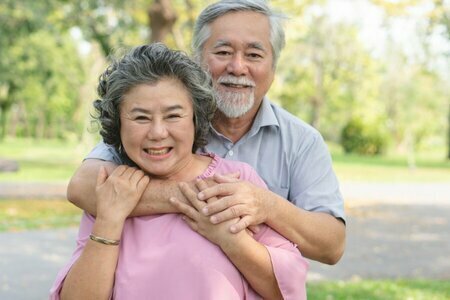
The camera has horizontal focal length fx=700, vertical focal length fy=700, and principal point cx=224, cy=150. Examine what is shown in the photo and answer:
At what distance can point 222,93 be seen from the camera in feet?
9.42

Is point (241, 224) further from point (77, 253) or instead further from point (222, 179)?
point (77, 253)

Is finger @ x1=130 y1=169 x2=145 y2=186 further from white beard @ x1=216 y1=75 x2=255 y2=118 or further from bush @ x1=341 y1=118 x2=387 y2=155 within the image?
bush @ x1=341 y1=118 x2=387 y2=155

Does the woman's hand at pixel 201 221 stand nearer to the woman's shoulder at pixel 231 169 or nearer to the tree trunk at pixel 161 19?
the woman's shoulder at pixel 231 169

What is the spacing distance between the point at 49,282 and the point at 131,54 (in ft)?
17.5

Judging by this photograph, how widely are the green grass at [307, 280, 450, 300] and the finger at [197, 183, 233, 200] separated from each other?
455cm

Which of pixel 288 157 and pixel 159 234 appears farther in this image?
pixel 288 157

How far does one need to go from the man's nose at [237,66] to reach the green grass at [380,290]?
4.16m

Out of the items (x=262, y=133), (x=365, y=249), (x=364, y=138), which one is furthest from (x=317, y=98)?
(x=262, y=133)

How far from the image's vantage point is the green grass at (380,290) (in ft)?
21.9

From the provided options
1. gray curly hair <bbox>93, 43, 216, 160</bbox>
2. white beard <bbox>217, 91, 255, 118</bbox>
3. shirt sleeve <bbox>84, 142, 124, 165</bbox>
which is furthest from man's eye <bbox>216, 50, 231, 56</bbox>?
shirt sleeve <bbox>84, 142, 124, 165</bbox>

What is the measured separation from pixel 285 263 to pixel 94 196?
0.69 meters

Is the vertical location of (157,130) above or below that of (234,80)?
below

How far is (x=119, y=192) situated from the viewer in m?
2.30

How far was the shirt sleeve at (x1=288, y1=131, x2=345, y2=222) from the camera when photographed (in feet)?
9.21
